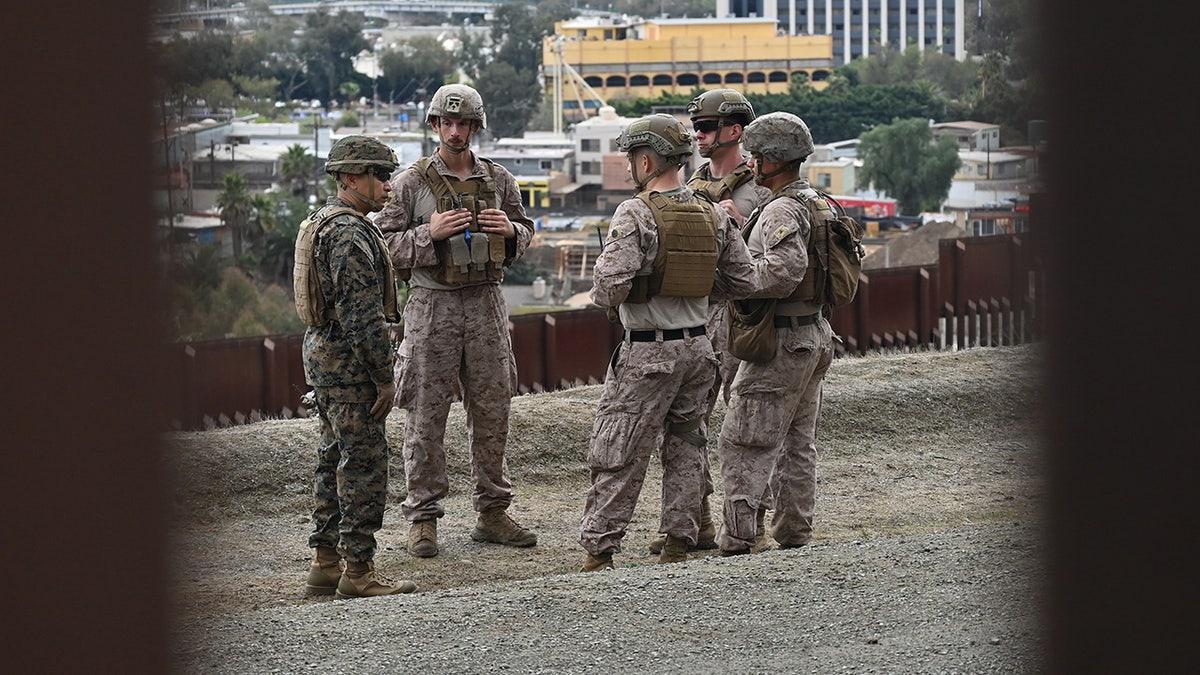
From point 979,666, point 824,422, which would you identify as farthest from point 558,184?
point 979,666

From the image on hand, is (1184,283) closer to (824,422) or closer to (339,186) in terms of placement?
(339,186)

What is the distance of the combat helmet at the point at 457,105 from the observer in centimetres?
646

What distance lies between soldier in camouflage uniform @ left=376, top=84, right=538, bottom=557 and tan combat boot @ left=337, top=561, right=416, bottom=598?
82 centimetres

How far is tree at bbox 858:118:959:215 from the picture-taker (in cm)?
5819

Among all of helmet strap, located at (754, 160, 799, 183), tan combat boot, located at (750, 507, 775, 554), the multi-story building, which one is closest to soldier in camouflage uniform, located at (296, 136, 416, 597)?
helmet strap, located at (754, 160, 799, 183)

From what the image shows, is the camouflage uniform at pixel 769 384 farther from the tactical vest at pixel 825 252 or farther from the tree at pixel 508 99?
the tree at pixel 508 99

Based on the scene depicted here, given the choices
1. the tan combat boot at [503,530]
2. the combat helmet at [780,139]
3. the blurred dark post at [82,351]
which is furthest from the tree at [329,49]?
the blurred dark post at [82,351]

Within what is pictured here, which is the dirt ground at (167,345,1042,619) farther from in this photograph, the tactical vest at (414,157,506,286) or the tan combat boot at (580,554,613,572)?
the tactical vest at (414,157,506,286)

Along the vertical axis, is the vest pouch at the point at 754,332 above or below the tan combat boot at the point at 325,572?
above

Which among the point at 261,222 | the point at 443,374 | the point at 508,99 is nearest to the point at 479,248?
the point at 443,374

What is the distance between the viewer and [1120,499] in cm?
100

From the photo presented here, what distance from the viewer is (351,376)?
18.3 feet

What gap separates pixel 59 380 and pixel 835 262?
5384 millimetres

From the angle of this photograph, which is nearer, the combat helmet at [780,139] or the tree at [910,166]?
the combat helmet at [780,139]
